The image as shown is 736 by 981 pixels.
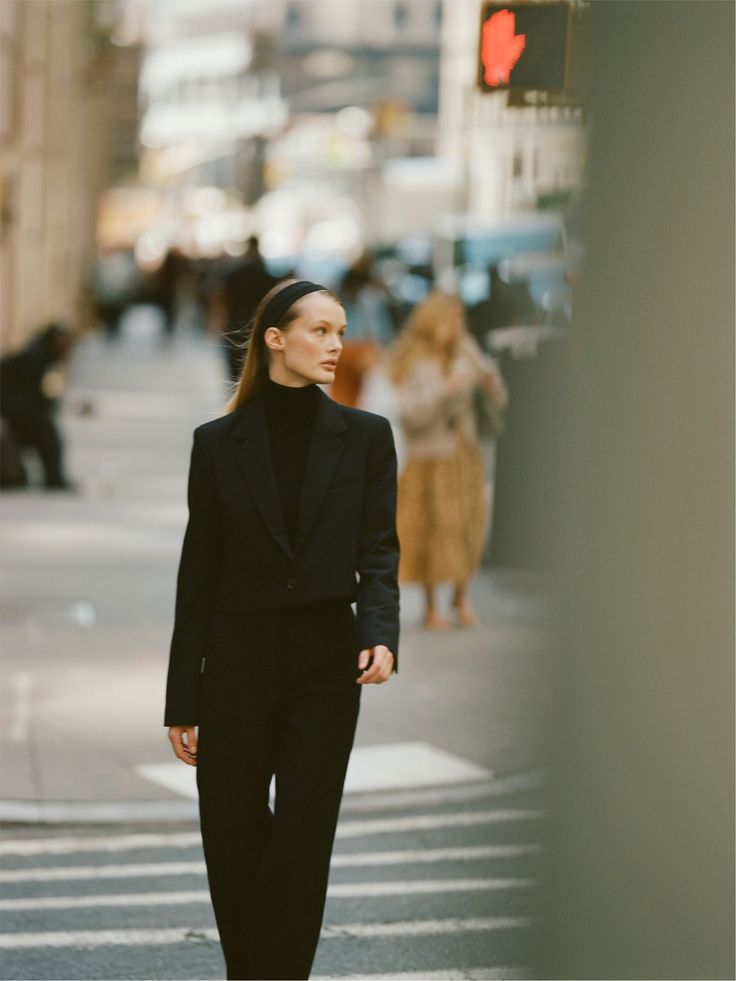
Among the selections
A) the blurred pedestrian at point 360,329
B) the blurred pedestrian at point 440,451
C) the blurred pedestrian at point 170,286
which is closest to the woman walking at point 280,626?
the blurred pedestrian at point 440,451

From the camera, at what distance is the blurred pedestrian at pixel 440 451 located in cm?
1052

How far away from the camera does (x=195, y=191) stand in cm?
14312

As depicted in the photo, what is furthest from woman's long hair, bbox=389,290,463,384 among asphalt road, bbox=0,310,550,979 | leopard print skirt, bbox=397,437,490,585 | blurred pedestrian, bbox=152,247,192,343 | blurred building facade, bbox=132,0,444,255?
blurred building facade, bbox=132,0,444,255

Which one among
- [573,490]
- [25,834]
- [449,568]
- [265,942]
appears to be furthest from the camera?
[449,568]

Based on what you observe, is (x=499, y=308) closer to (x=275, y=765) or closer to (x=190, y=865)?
(x=190, y=865)

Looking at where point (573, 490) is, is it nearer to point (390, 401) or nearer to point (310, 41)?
point (390, 401)

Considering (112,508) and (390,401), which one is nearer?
(112,508)

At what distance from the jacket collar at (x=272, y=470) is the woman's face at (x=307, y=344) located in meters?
0.09

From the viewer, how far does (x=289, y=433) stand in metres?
4.16

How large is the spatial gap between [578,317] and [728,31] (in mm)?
399

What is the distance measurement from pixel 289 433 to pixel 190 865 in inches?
99.9

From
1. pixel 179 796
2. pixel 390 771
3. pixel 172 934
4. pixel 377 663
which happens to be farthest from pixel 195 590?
pixel 390 771

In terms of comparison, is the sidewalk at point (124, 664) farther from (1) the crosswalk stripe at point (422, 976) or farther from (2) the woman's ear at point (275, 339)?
(2) the woman's ear at point (275, 339)

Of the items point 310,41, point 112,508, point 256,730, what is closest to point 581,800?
point 256,730
